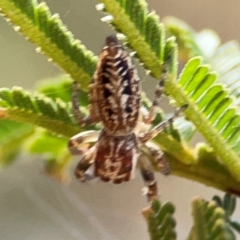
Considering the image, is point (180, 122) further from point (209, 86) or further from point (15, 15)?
point (15, 15)

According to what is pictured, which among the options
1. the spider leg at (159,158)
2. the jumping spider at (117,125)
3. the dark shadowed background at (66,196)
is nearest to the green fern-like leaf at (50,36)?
the jumping spider at (117,125)

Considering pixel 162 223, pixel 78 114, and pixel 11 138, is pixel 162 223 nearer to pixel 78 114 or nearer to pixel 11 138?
pixel 78 114

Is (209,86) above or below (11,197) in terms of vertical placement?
below

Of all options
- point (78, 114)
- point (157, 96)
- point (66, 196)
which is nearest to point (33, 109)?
point (78, 114)

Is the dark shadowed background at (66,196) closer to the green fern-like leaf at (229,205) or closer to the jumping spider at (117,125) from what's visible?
the jumping spider at (117,125)

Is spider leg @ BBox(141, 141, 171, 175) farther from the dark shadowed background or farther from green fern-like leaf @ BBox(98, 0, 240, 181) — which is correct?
the dark shadowed background

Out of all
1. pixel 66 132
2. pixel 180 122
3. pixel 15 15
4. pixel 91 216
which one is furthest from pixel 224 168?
pixel 91 216
